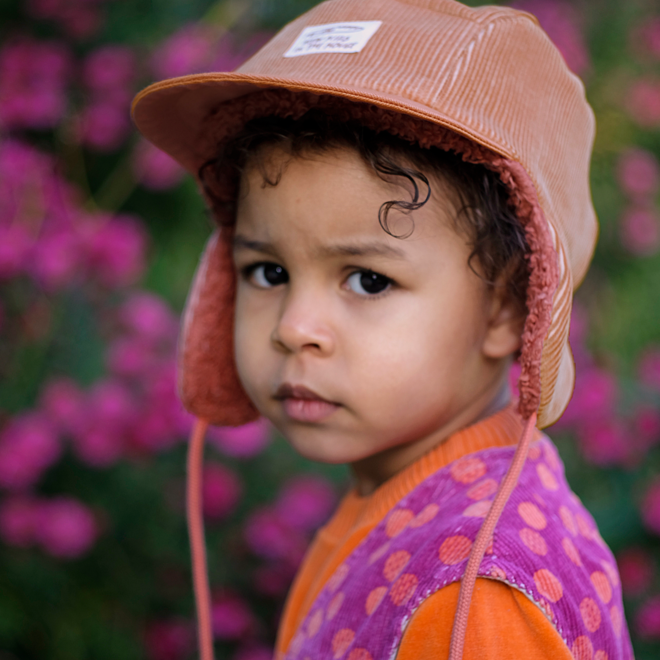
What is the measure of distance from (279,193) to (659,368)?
5.64 ft

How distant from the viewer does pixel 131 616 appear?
2064mm

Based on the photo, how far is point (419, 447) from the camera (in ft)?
3.86

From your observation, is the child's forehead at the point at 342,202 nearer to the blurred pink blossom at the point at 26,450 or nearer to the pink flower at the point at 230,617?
the blurred pink blossom at the point at 26,450

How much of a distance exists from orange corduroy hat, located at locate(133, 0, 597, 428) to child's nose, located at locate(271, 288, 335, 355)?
0.87 ft

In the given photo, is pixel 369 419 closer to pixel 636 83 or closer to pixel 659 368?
pixel 659 368

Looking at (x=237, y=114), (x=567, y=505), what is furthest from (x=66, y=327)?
(x=567, y=505)

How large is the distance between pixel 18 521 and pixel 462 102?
1.60 metres

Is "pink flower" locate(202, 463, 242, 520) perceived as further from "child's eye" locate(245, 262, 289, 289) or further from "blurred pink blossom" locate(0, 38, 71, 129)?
"blurred pink blossom" locate(0, 38, 71, 129)

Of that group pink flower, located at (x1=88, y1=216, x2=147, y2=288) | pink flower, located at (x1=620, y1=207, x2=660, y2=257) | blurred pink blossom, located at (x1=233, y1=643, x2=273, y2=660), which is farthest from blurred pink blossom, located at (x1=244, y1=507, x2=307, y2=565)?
pink flower, located at (x1=620, y1=207, x2=660, y2=257)

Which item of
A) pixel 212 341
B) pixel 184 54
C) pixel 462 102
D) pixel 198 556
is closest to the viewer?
pixel 462 102

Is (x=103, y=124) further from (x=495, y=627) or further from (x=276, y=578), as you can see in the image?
(x=495, y=627)

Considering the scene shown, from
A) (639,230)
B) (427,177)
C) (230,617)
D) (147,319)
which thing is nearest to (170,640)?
(230,617)

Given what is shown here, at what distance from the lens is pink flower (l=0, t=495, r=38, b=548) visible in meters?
1.91

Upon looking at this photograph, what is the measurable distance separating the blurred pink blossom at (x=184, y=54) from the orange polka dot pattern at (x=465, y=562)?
6.67 ft
